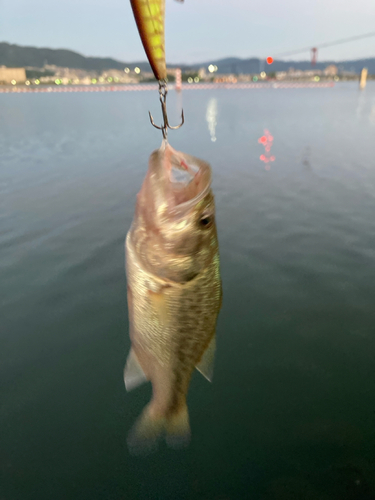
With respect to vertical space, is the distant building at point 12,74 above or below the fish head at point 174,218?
above

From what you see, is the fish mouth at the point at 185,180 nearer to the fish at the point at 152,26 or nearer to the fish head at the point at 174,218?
the fish head at the point at 174,218

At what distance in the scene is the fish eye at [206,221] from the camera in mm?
1955

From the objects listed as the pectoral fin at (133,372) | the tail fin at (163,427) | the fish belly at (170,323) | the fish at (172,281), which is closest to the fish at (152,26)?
the fish at (172,281)

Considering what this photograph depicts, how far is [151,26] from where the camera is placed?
5.35ft

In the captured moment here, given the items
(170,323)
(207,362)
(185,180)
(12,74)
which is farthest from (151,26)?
(12,74)

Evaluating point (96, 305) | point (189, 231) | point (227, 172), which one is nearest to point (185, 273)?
point (189, 231)

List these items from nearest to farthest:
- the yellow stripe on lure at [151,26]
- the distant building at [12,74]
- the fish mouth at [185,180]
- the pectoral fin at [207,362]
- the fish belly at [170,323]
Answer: the yellow stripe on lure at [151,26] → the fish mouth at [185,180] → the fish belly at [170,323] → the pectoral fin at [207,362] → the distant building at [12,74]

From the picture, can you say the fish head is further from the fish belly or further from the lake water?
the lake water

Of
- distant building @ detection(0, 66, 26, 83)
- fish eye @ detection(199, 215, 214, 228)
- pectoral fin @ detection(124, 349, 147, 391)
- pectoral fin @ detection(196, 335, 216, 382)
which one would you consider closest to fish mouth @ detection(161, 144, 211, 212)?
fish eye @ detection(199, 215, 214, 228)

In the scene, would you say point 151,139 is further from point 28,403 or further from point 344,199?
point 28,403

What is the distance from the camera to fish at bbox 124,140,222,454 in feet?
6.42

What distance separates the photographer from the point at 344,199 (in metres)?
9.44

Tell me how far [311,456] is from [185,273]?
2635mm

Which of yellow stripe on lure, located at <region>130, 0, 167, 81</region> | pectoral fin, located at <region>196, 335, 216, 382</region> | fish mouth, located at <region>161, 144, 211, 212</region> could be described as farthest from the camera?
pectoral fin, located at <region>196, 335, 216, 382</region>
